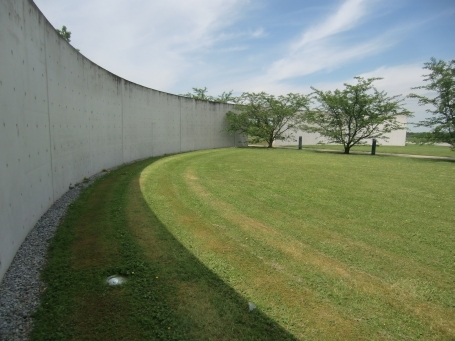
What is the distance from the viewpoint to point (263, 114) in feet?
72.8

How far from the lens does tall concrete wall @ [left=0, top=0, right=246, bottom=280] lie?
3154 mm

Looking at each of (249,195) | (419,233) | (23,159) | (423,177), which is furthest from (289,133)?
(23,159)

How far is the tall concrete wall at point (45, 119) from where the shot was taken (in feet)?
10.3

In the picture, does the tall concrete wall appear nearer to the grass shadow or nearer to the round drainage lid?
the grass shadow

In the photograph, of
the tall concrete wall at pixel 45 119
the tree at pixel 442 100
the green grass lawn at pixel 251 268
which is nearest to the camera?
the green grass lawn at pixel 251 268

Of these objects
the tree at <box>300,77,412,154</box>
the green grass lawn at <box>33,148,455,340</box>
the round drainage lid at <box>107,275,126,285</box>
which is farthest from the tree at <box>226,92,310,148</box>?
the round drainage lid at <box>107,275,126,285</box>

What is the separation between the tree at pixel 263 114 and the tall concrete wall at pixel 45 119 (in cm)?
1123

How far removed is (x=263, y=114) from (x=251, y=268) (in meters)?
19.9

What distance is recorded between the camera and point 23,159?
3637mm

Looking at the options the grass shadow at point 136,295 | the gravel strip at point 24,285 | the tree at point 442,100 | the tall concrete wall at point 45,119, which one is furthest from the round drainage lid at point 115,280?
the tree at point 442,100

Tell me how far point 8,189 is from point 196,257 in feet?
6.89

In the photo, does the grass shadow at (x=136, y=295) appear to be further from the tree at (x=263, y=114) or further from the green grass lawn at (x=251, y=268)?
the tree at (x=263, y=114)

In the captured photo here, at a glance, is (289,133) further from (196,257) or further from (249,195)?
(196,257)

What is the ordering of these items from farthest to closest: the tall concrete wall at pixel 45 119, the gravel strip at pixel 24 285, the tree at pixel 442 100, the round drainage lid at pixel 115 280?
the tree at pixel 442 100
the tall concrete wall at pixel 45 119
the round drainage lid at pixel 115 280
the gravel strip at pixel 24 285
